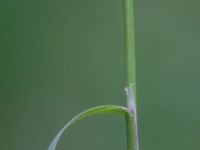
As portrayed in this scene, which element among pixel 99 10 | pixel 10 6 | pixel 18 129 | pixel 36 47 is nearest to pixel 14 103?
pixel 18 129

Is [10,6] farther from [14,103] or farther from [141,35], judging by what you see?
[141,35]

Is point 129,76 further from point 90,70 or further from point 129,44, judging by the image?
point 90,70

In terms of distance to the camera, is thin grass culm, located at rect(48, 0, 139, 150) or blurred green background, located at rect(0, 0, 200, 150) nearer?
thin grass culm, located at rect(48, 0, 139, 150)

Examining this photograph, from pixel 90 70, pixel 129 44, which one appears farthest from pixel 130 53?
pixel 90 70

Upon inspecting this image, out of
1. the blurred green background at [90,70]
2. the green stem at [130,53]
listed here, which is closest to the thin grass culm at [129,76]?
the green stem at [130,53]

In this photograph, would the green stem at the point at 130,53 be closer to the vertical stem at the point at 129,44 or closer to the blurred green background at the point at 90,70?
the vertical stem at the point at 129,44

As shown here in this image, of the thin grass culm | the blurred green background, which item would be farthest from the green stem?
the blurred green background

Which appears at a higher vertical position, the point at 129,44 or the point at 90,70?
the point at 129,44

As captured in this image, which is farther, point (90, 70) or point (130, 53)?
point (90, 70)

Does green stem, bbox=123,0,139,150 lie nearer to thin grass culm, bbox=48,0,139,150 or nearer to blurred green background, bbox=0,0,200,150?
thin grass culm, bbox=48,0,139,150
